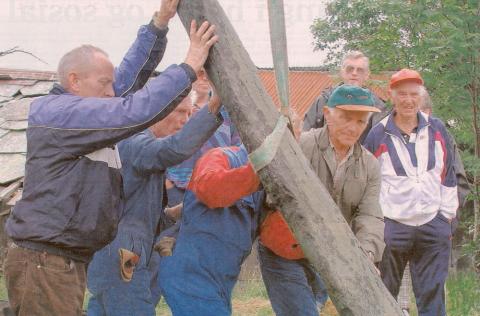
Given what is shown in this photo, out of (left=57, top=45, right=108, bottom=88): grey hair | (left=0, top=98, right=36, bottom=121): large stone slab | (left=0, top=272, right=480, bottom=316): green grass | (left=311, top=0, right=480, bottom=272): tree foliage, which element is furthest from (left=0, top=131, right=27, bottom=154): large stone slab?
(left=57, top=45, right=108, bottom=88): grey hair

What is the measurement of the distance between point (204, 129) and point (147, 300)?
1.21 meters

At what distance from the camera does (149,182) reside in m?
4.33

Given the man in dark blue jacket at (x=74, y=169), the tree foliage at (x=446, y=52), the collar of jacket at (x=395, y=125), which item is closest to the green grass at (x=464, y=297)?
the tree foliage at (x=446, y=52)

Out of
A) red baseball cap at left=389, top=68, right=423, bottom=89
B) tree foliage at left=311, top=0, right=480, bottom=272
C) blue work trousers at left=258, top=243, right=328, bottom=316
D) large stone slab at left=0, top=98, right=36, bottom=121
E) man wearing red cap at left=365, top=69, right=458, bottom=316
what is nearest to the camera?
blue work trousers at left=258, top=243, right=328, bottom=316

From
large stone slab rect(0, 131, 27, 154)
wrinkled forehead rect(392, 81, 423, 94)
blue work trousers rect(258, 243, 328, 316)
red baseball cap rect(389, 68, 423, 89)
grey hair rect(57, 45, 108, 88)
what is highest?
grey hair rect(57, 45, 108, 88)

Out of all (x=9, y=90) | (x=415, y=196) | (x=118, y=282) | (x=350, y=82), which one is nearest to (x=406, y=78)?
(x=350, y=82)

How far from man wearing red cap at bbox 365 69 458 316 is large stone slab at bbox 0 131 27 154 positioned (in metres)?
4.14

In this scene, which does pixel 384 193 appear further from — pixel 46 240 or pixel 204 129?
pixel 46 240

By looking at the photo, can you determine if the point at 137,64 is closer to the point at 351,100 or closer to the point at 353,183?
the point at 351,100

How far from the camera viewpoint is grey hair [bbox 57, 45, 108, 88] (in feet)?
11.1

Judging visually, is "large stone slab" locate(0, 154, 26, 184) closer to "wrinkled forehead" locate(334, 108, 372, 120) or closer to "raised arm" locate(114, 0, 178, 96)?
"raised arm" locate(114, 0, 178, 96)

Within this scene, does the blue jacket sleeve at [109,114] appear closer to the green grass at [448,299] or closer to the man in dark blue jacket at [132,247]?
the man in dark blue jacket at [132,247]

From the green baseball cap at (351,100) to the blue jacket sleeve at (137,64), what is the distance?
0.96 metres

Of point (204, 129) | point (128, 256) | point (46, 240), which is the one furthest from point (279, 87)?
point (128, 256)
